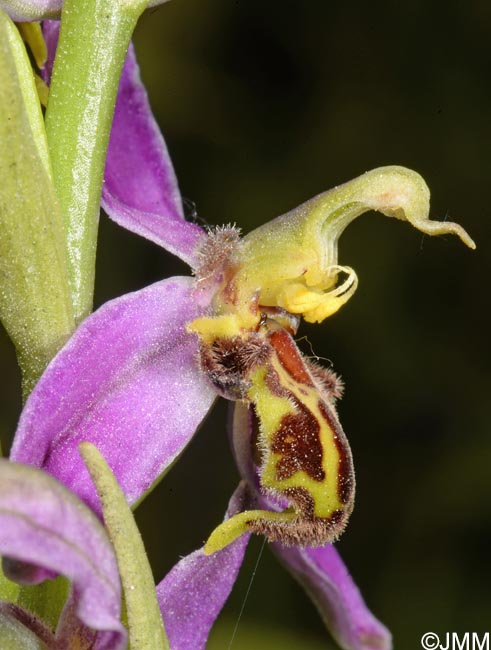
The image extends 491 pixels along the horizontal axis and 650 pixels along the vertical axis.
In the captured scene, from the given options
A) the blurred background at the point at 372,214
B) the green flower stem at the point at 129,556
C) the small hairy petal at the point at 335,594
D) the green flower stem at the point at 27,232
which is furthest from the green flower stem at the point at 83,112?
the blurred background at the point at 372,214

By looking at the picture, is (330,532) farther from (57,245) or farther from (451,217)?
(451,217)

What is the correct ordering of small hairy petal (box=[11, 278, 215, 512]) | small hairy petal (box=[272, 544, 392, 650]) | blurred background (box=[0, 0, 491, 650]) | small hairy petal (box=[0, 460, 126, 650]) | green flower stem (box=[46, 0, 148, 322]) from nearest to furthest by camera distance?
small hairy petal (box=[0, 460, 126, 650]) → small hairy petal (box=[11, 278, 215, 512]) → green flower stem (box=[46, 0, 148, 322]) → small hairy petal (box=[272, 544, 392, 650]) → blurred background (box=[0, 0, 491, 650])

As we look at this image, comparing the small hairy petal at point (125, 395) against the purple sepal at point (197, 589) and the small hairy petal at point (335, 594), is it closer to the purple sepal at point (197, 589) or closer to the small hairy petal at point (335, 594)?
the purple sepal at point (197, 589)

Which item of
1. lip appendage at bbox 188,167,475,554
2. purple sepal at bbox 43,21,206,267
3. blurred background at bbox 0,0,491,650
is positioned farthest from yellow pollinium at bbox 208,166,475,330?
blurred background at bbox 0,0,491,650

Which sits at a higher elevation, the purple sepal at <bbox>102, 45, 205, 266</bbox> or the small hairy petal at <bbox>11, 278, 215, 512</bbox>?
the purple sepal at <bbox>102, 45, 205, 266</bbox>

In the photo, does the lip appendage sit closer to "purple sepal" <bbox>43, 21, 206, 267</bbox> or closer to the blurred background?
"purple sepal" <bbox>43, 21, 206, 267</bbox>

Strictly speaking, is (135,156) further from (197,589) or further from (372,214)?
(372,214)

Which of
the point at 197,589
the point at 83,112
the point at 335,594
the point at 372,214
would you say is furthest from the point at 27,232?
the point at 372,214
